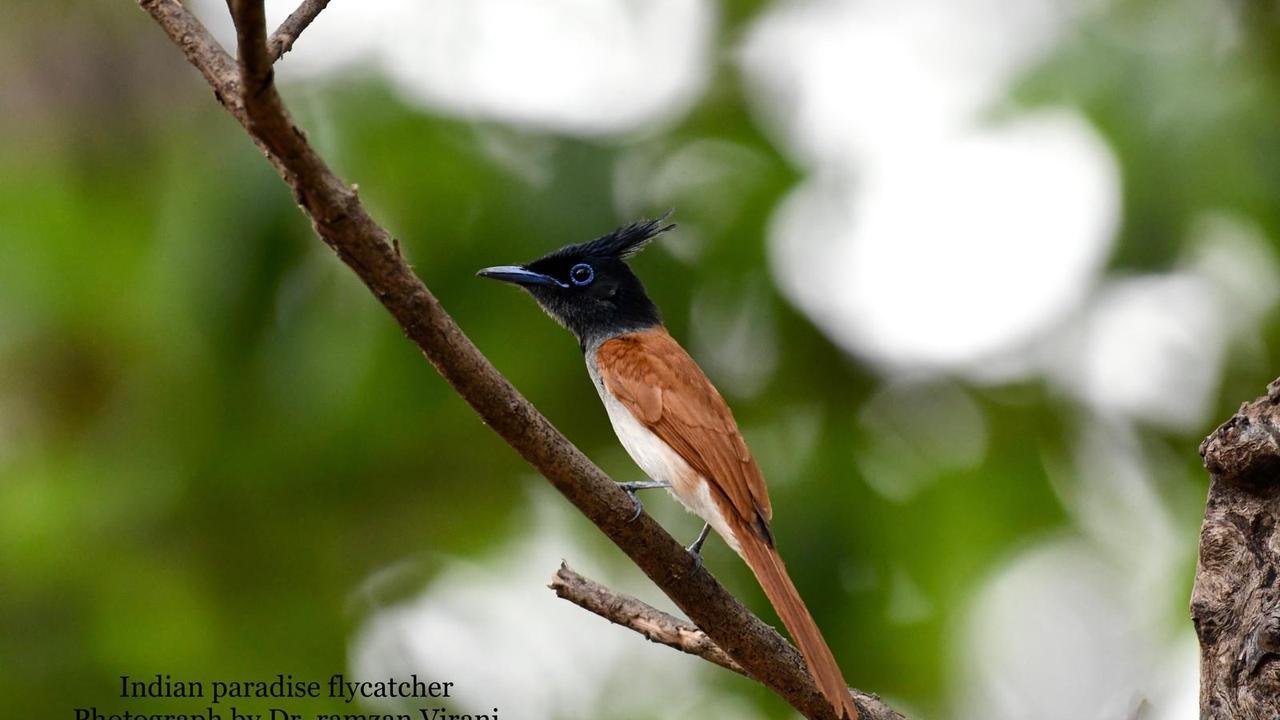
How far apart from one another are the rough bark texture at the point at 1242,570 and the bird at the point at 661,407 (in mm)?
783

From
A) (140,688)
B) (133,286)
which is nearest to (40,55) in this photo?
(133,286)

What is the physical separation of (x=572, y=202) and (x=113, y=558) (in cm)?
252

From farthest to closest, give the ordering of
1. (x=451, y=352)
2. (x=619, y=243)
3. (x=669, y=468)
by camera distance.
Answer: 1. (x=619, y=243)
2. (x=669, y=468)
3. (x=451, y=352)

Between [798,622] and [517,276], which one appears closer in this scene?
[798,622]

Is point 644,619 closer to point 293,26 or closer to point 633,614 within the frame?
point 633,614

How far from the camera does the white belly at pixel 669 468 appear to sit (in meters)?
3.77

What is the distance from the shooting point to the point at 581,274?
15.2ft

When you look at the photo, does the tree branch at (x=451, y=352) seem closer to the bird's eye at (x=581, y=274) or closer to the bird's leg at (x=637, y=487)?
the bird's leg at (x=637, y=487)

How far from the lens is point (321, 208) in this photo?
7.04 feet

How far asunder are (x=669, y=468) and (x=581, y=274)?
1.01m

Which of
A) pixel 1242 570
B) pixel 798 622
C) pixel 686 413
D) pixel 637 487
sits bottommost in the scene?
pixel 1242 570

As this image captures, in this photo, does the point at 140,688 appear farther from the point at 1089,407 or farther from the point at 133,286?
the point at 1089,407

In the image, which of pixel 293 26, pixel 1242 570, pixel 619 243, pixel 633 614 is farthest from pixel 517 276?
pixel 1242 570

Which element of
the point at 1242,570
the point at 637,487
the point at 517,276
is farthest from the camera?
the point at 517,276
